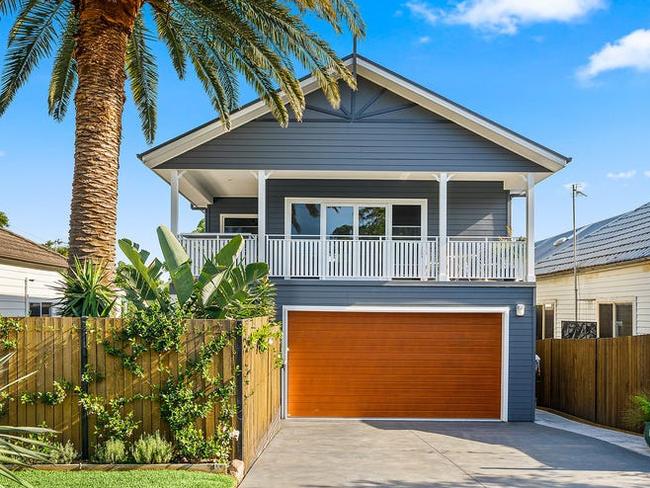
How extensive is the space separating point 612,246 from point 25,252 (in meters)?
16.3

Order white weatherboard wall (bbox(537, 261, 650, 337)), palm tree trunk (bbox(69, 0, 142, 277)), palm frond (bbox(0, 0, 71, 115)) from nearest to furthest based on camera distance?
palm tree trunk (bbox(69, 0, 142, 277)), palm frond (bbox(0, 0, 71, 115)), white weatherboard wall (bbox(537, 261, 650, 337))

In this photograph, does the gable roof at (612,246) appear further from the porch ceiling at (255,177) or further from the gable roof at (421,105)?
the gable roof at (421,105)

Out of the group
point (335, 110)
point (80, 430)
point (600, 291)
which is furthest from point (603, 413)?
point (80, 430)

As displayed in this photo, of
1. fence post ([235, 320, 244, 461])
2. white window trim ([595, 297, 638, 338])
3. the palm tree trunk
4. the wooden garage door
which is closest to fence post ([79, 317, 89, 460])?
the palm tree trunk

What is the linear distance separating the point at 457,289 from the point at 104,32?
8326mm

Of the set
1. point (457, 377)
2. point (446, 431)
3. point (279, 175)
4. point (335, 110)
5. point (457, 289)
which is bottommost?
point (446, 431)

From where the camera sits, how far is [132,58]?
13.1 m

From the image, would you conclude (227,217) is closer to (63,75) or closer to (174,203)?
(174,203)

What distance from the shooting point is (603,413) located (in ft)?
40.7

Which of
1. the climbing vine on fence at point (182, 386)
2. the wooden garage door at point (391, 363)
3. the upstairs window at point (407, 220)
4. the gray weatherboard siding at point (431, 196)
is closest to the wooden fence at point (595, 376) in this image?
the wooden garage door at point (391, 363)

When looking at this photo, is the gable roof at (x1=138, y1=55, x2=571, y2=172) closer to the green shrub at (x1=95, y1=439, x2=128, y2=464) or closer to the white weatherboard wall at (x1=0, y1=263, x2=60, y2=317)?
the white weatherboard wall at (x1=0, y1=263, x2=60, y2=317)

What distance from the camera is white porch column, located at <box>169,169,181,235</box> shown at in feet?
43.6

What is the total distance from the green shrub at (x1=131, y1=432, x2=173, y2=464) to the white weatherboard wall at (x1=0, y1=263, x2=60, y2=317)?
8.60m

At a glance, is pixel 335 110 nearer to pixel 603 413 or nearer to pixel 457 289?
pixel 457 289
